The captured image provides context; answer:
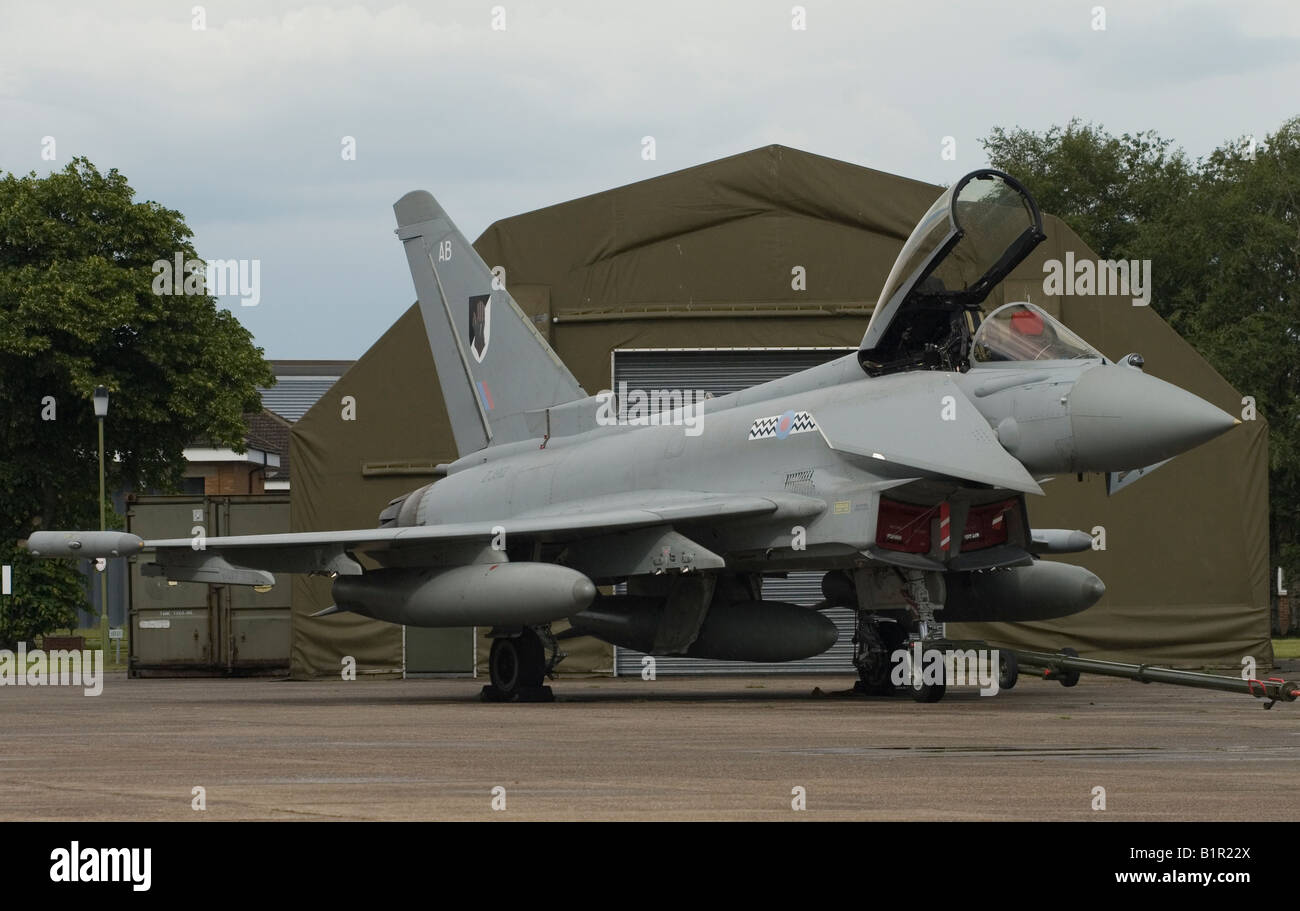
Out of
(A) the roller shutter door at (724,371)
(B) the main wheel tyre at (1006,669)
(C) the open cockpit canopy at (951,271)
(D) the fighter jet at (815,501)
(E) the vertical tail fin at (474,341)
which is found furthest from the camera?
(A) the roller shutter door at (724,371)

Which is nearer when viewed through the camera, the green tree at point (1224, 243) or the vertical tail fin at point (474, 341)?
the vertical tail fin at point (474, 341)

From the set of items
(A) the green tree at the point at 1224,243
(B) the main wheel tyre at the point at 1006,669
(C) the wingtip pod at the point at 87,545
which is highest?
(A) the green tree at the point at 1224,243

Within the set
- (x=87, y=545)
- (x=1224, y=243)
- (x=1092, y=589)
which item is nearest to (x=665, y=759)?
(x=1092, y=589)

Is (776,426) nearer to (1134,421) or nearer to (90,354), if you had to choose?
(1134,421)

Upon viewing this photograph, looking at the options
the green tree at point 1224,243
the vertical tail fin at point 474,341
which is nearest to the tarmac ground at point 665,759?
the vertical tail fin at point 474,341

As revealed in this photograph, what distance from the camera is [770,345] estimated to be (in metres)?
22.7

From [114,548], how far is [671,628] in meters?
5.29

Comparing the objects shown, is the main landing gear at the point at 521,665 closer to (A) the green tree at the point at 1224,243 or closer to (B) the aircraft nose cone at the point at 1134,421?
(B) the aircraft nose cone at the point at 1134,421

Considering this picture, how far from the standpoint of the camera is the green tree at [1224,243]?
4216 centimetres

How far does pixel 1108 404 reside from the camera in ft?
44.9

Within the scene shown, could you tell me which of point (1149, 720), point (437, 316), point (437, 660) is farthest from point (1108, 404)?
point (437, 660)

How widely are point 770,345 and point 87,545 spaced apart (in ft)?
32.6

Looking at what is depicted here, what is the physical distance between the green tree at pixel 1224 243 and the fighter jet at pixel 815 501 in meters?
26.2
